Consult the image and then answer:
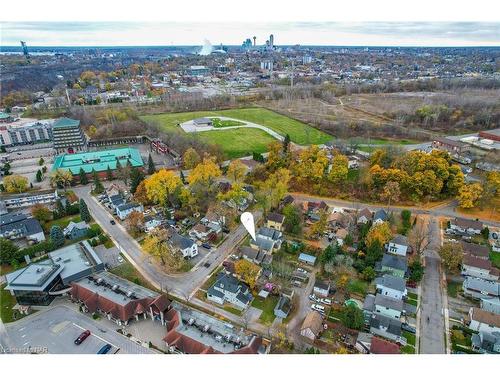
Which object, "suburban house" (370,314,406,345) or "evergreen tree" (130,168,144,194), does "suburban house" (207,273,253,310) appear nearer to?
"suburban house" (370,314,406,345)

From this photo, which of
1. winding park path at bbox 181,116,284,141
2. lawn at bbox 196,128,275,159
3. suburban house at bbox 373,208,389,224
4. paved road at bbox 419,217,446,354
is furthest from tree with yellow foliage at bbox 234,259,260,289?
winding park path at bbox 181,116,284,141

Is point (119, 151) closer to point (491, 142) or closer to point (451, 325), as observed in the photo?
Answer: point (451, 325)

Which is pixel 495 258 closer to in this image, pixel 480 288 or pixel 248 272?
pixel 480 288

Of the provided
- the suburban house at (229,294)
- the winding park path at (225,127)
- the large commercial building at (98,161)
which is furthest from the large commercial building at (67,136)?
the suburban house at (229,294)

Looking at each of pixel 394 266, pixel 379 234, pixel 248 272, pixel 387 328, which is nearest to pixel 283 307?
pixel 248 272

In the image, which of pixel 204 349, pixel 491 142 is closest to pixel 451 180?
pixel 491 142

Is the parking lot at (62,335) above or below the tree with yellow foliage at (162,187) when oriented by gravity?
below

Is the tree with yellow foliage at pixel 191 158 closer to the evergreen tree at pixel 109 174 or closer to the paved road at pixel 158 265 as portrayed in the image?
the evergreen tree at pixel 109 174

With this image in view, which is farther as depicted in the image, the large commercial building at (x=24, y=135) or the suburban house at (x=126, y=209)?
the large commercial building at (x=24, y=135)

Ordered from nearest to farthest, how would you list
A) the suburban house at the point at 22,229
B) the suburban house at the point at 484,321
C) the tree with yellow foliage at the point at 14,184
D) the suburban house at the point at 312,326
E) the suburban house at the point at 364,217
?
1. the suburban house at the point at 312,326
2. the suburban house at the point at 484,321
3. the suburban house at the point at 22,229
4. the suburban house at the point at 364,217
5. the tree with yellow foliage at the point at 14,184
